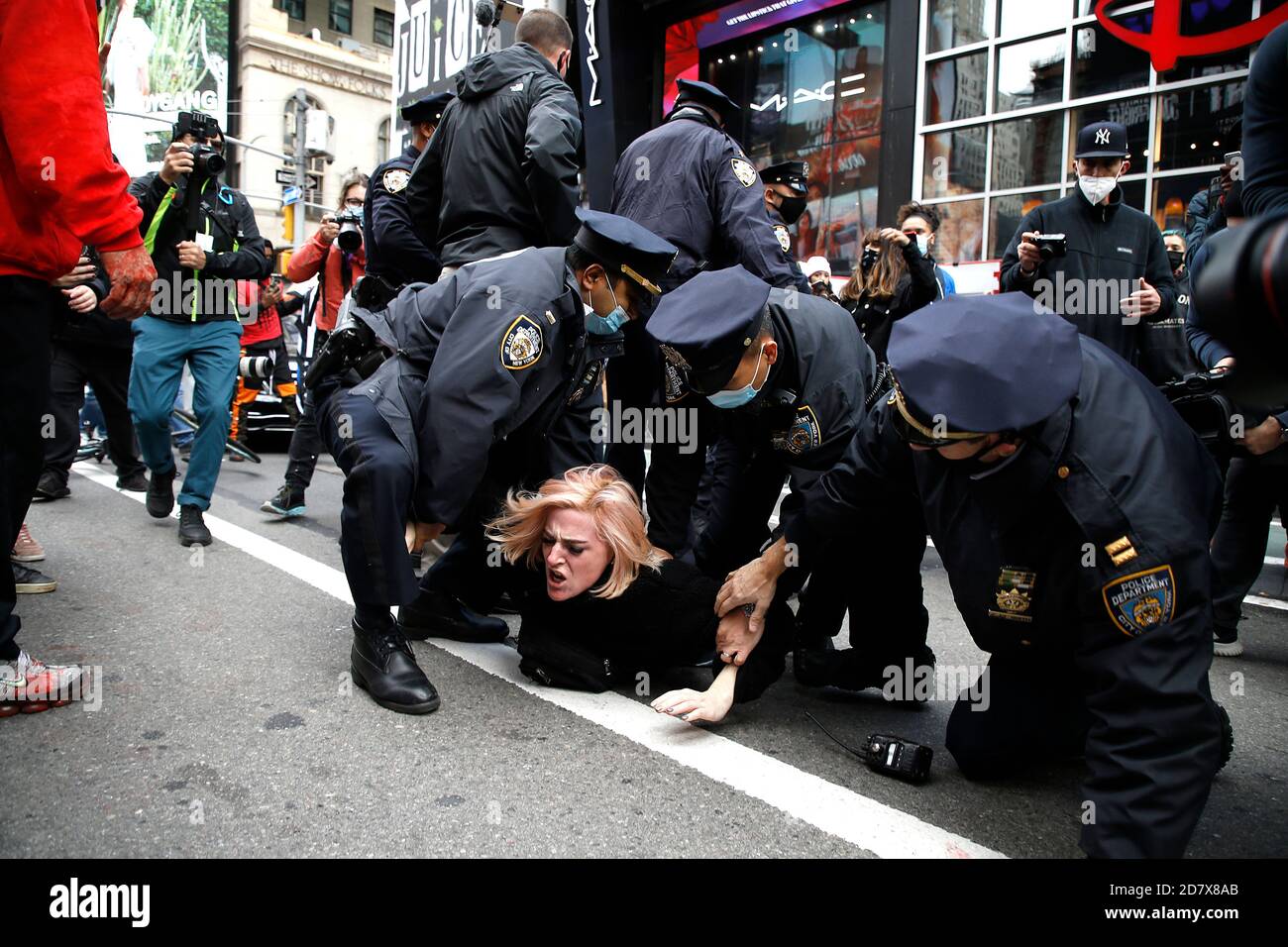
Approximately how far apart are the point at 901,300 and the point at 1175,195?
480 cm

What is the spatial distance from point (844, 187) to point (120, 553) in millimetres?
8460

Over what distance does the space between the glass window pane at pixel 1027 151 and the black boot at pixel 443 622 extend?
7.69 meters

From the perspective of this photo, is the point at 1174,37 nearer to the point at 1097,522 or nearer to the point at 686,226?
the point at 686,226

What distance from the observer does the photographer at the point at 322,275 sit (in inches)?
200

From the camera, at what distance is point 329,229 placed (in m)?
5.31

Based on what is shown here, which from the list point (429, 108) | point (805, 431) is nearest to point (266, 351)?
point (429, 108)

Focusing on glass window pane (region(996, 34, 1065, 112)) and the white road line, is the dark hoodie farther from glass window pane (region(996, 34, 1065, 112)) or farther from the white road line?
glass window pane (region(996, 34, 1065, 112))

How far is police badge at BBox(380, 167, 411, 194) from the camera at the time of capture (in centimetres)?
413

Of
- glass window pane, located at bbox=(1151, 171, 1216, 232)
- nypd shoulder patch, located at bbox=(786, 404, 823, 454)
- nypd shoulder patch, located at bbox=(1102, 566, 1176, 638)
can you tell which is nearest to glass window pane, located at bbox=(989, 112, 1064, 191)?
glass window pane, located at bbox=(1151, 171, 1216, 232)

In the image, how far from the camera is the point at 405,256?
412 centimetres

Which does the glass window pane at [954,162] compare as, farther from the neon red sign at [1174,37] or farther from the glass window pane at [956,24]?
the neon red sign at [1174,37]

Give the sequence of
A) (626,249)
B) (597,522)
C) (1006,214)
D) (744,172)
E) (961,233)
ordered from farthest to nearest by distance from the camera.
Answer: (961,233) < (1006,214) < (744,172) < (626,249) < (597,522)

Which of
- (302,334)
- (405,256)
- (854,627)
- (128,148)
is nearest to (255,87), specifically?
(128,148)
